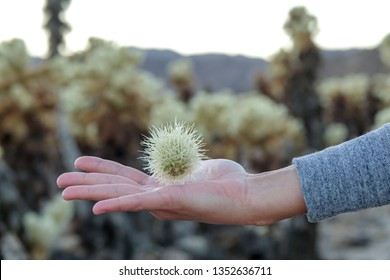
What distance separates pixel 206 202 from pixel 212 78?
16.1m

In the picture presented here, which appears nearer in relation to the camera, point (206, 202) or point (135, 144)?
point (206, 202)

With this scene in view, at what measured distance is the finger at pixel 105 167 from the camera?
1.78m

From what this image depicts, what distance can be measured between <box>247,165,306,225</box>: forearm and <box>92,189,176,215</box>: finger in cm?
19

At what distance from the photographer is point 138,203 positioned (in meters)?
1.50

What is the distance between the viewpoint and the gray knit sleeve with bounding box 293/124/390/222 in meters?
1.36

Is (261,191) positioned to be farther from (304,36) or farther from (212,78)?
(212,78)

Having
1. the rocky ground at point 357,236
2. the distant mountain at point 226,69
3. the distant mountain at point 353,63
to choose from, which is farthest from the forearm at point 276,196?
the distant mountain at point 353,63

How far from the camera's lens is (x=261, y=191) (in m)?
1.51

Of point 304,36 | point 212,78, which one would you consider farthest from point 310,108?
point 212,78

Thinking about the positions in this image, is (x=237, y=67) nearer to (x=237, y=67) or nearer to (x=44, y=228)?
Answer: (x=237, y=67)

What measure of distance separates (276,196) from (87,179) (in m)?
0.49

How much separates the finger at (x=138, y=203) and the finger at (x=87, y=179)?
0.57ft

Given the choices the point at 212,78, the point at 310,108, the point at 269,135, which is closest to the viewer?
the point at 269,135

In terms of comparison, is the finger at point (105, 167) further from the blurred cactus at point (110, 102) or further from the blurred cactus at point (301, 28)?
the blurred cactus at point (301, 28)
